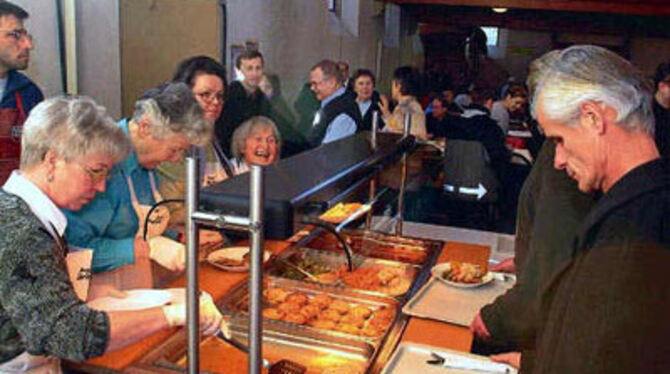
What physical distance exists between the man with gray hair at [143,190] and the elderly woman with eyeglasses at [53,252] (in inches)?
17.7

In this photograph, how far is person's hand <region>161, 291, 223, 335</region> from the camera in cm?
121

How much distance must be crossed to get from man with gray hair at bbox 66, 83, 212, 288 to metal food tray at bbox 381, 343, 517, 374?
0.72 m

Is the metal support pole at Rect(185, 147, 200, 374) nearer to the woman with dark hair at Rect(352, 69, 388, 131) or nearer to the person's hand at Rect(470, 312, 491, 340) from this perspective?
the person's hand at Rect(470, 312, 491, 340)

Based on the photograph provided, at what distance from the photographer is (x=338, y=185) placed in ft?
4.28

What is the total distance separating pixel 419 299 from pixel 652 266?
1.09 meters

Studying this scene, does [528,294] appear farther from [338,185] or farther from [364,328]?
[338,185]

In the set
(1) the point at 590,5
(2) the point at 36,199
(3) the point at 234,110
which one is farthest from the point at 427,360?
(1) the point at 590,5

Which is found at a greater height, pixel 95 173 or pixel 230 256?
pixel 95 173

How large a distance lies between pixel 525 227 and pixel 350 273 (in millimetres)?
651

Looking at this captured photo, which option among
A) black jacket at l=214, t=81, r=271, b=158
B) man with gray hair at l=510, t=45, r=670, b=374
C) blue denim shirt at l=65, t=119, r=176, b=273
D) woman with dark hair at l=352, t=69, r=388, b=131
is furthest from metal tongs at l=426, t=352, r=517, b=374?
woman with dark hair at l=352, t=69, r=388, b=131

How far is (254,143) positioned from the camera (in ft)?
9.30

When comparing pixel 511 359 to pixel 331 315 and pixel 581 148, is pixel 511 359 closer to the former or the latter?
pixel 331 315

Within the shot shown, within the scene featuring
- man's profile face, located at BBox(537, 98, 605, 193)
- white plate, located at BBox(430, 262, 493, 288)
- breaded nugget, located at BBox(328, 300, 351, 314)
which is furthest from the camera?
white plate, located at BBox(430, 262, 493, 288)

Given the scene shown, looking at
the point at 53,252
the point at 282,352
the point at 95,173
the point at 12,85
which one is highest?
the point at 12,85
